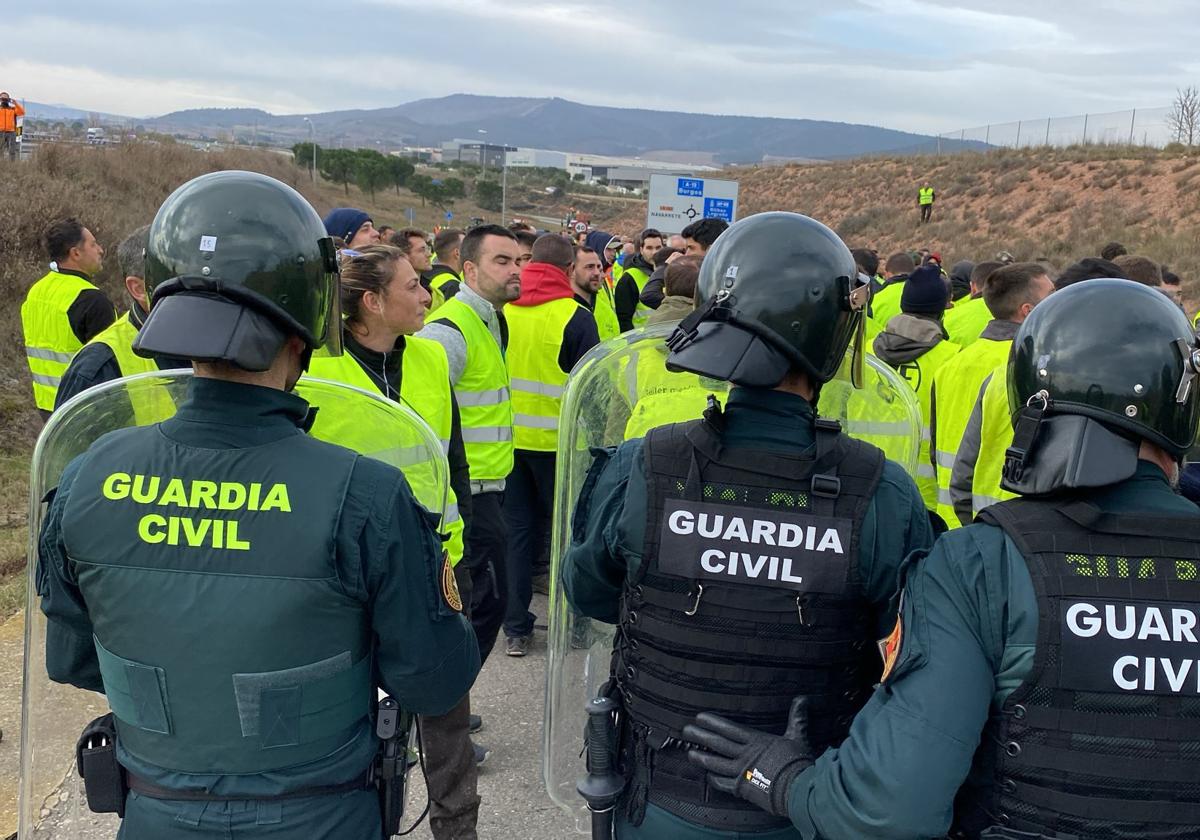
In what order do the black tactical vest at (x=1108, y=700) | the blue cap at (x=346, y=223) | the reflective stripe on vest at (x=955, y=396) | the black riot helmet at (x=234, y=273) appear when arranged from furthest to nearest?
the blue cap at (x=346, y=223) < the reflective stripe on vest at (x=955, y=396) < the black riot helmet at (x=234, y=273) < the black tactical vest at (x=1108, y=700)

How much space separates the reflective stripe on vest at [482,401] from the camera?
453 centimetres

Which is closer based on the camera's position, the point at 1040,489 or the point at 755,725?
the point at 1040,489

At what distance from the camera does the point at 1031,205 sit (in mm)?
34531

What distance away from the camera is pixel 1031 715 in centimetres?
156

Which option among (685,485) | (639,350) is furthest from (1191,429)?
(639,350)

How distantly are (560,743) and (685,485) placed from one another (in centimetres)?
124

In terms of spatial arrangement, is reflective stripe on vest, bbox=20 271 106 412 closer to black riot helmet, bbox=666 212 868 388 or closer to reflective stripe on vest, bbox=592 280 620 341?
reflective stripe on vest, bbox=592 280 620 341

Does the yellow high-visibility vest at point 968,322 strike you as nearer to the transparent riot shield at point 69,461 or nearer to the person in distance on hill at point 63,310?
the transparent riot shield at point 69,461

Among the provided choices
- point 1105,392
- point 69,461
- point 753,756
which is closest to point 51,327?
point 69,461

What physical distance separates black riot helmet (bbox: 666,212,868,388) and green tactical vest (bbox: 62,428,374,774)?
802mm

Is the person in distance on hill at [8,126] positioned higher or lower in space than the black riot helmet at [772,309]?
higher

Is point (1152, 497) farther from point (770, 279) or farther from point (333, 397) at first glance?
point (333, 397)

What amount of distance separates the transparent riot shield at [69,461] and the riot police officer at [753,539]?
50 cm

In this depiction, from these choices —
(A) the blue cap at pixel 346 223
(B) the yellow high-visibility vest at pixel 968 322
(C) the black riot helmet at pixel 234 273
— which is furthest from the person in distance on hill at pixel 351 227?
(C) the black riot helmet at pixel 234 273
